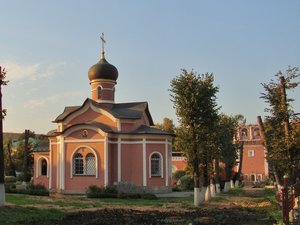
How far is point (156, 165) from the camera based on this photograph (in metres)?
29.7

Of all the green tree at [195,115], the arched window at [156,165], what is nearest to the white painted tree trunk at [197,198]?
the green tree at [195,115]

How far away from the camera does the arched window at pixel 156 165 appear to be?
29.4 m

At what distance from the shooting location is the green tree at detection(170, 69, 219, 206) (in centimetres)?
2095

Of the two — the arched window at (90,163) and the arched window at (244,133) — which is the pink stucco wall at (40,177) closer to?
the arched window at (90,163)

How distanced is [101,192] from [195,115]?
866cm

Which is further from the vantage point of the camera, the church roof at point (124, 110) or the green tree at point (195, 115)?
the church roof at point (124, 110)

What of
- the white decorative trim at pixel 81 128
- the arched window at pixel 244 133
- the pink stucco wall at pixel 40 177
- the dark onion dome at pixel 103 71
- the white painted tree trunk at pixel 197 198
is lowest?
the white painted tree trunk at pixel 197 198

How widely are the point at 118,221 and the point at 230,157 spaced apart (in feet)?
65.1

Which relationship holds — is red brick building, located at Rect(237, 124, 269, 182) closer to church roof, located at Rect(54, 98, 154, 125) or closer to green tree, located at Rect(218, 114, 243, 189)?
green tree, located at Rect(218, 114, 243, 189)

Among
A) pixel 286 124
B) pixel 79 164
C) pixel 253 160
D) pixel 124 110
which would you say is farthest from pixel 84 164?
pixel 253 160

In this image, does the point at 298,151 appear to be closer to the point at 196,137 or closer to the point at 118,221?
the point at 196,137

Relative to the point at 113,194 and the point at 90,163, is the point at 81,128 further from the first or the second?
the point at 113,194

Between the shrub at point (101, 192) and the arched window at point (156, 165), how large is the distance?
3.63m

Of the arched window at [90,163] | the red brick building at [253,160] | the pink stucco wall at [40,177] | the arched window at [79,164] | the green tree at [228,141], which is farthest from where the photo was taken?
the red brick building at [253,160]
